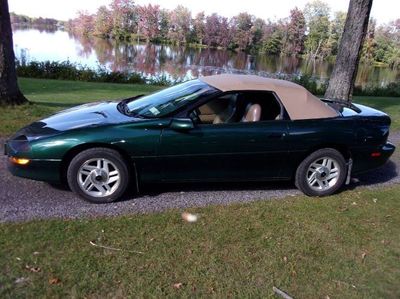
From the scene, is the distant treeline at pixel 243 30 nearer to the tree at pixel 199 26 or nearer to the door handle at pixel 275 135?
the tree at pixel 199 26

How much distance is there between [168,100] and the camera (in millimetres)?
5262

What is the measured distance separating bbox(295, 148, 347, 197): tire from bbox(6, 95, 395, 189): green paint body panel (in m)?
0.09

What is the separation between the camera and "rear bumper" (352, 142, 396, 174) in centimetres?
559

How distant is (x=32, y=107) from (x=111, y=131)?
4411 millimetres

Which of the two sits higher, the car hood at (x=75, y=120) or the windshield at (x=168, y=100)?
the windshield at (x=168, y=100)

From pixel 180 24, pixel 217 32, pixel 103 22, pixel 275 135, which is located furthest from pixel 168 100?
pixel 180 24

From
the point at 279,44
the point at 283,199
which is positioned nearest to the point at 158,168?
the point at 283,199

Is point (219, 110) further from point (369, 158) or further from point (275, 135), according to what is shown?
point (369, 158)

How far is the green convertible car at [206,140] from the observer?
4.61 metres

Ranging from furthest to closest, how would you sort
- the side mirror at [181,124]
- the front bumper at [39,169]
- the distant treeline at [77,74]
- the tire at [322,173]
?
the distant treeline at [77,74]
the tire at [322,173]
the side mirror at [181,124]
the front bumper at [39,169]

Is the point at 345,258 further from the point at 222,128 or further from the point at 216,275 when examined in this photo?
the point at 222,128

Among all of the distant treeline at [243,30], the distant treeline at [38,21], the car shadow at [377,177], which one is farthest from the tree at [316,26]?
the car shadow at [377,177]

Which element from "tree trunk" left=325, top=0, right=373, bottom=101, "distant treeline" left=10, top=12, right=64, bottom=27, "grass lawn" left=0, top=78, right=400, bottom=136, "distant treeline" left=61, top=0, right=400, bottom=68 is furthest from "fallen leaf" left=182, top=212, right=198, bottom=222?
"distant treeline" left=10, top=12, right=64, bottom=27

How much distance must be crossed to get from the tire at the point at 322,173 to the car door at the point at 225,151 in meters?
0.33
